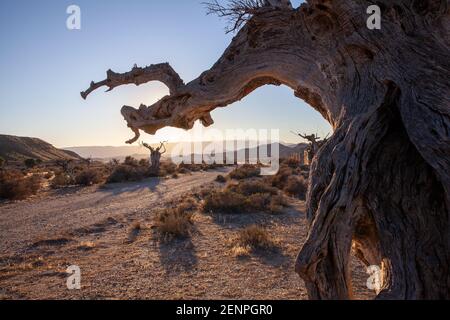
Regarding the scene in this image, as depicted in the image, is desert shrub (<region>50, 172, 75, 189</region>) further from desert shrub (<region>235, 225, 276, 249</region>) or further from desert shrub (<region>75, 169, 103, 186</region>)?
desert shrub (<region>235, 225, 276, 249</region>)

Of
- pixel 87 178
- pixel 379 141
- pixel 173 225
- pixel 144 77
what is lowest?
pixel 173 225

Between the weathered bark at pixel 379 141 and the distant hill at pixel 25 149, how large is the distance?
80.9 meters

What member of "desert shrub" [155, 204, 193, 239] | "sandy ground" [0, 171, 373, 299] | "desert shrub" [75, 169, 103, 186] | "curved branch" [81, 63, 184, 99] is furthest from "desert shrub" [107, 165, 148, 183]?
"curved branch" [81, 63, 184, 99]

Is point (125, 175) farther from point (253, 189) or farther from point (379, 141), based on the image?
point (379, 141)

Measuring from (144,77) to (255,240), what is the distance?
5.02 meters

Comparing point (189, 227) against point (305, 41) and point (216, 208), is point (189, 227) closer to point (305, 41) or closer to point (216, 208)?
point (216, 208)

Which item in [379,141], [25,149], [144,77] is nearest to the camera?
[379,141]

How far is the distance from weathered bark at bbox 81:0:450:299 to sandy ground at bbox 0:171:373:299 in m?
3.19

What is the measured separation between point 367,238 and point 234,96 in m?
2.18

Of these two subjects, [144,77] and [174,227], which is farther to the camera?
[174,227]

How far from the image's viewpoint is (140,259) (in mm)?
7172

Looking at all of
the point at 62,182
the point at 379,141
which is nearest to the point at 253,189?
the point at 62,182
